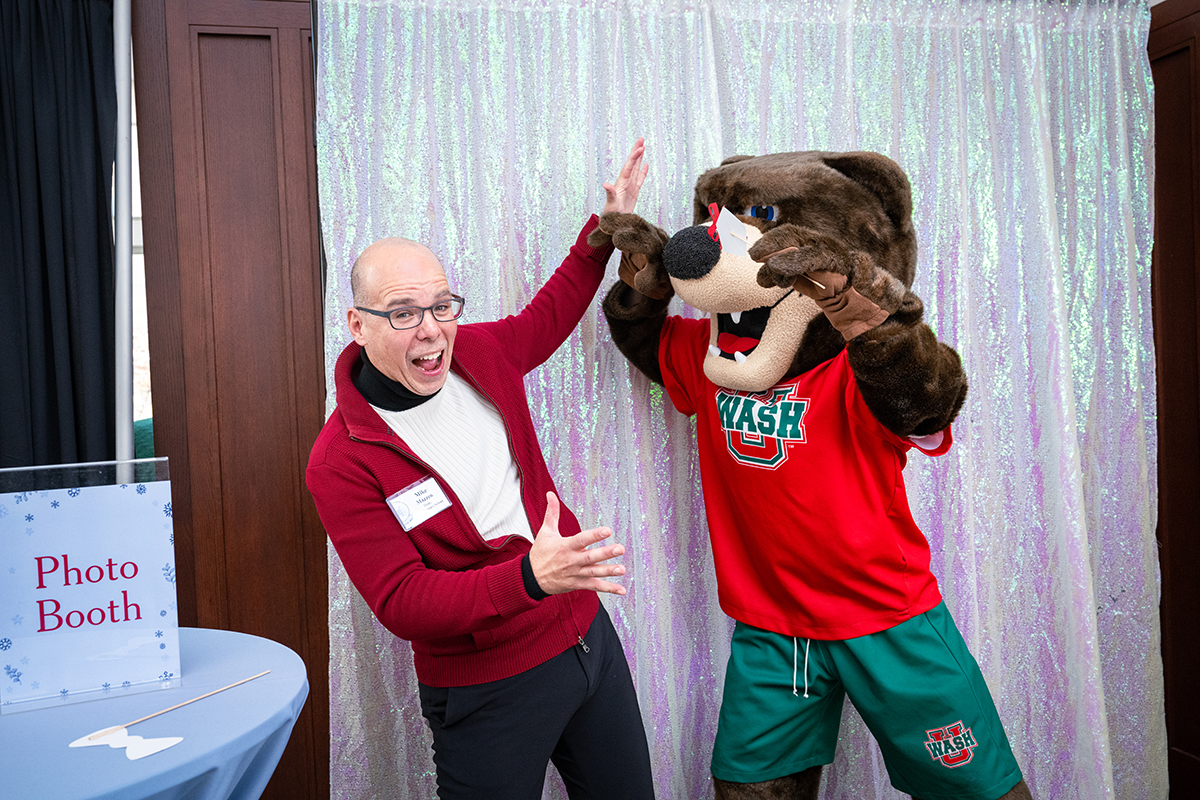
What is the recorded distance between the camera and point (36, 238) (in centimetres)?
182

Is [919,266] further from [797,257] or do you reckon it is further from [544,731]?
[544,731]

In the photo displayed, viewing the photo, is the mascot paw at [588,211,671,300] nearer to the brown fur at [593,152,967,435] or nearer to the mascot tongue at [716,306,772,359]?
the brown fur at [593,152,967,435]

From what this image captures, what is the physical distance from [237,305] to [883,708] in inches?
66.5

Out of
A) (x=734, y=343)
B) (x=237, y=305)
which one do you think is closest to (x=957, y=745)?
(x=734, y=343)

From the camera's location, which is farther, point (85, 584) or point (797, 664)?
point (797, 664)

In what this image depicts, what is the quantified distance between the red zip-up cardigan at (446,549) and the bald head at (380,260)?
0.13 meters

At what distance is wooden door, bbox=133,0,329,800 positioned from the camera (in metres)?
1.88

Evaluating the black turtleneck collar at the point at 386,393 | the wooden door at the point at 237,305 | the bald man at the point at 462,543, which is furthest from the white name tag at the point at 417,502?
the wooden door at the point at 237,305

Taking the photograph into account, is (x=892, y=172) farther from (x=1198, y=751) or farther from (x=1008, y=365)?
(x=1198, y=751)

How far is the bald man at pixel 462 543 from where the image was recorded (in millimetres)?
1304

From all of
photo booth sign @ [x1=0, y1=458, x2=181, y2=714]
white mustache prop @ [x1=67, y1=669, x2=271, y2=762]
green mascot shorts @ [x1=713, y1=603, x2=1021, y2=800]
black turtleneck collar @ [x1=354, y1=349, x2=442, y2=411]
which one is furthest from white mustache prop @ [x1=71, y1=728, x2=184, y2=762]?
green mascot shorts @ [x1=713, y1=603, x2=1021, y2=800]

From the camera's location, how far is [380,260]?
139 centimetres

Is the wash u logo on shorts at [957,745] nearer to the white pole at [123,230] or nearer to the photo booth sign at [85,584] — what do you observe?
the photo booth sign at [85,584]

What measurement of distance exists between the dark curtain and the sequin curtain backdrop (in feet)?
1.91
